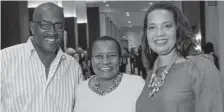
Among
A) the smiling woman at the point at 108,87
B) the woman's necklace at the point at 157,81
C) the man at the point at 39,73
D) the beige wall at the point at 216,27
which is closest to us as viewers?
the woman's necklace at the point at 157,81

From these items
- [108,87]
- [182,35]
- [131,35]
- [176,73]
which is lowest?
[108,87]

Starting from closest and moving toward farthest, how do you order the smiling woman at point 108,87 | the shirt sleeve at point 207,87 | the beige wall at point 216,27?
the shirt sleeve at point 207,87, the smiling woman at point 108,87, the beige wall at point 216,27

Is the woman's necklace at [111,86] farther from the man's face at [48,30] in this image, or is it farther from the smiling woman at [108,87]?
the man's face at [48,30]

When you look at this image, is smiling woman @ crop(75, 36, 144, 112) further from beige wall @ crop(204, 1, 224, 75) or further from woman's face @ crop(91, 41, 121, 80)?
beige wall @ crop(204, 1, 224, 75)

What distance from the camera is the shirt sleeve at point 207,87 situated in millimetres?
1459

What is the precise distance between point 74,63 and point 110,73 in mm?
431

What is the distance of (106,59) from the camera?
189cm

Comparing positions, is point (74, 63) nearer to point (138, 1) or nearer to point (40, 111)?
point (40, 111)

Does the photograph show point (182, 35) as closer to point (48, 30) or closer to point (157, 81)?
point (157, 81)

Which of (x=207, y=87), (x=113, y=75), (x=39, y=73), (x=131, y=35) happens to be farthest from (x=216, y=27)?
(x=131, y=35)

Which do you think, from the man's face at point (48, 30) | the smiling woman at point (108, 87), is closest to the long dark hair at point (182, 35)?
the smiling woman at point (108, 87)

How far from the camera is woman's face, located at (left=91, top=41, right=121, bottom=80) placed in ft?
6.19

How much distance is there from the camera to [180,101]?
151 cm

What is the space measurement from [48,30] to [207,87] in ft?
3.39
